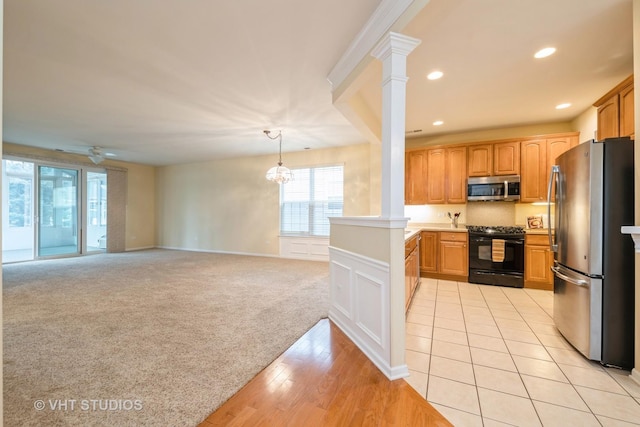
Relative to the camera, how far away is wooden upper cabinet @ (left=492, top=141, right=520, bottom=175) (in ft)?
16.2

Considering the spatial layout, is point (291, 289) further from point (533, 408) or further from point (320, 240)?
point (533, 408)

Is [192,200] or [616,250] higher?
[192,200]

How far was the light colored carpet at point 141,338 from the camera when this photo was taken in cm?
199

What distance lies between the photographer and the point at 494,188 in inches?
199

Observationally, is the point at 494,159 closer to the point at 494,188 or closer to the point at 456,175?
the point at 494,188

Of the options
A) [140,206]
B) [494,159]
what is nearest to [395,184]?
[494,159]

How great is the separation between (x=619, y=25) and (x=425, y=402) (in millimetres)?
3450

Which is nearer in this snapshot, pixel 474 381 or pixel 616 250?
pixel 474 381

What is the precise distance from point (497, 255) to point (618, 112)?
2.39 m

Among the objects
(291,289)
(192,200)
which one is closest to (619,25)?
(291,289)

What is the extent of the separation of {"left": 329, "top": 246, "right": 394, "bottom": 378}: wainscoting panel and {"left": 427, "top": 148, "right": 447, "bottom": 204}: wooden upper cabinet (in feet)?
10.0

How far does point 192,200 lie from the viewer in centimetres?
894

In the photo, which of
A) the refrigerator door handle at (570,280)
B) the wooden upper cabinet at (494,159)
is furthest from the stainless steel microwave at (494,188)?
the refrigerator door handle at (570,280)

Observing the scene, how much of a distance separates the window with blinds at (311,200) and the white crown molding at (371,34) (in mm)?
3740
